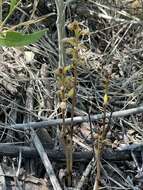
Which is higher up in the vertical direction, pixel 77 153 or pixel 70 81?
pixel 70 81

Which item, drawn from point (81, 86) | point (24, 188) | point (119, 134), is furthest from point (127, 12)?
point (24, 188)

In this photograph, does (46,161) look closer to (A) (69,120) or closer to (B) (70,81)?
(A) (69,120)

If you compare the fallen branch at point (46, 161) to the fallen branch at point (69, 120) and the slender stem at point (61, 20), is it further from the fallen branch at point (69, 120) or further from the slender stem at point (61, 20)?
the slender stem at point (61, 20)

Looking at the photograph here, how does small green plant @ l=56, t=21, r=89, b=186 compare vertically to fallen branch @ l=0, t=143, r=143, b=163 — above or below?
above

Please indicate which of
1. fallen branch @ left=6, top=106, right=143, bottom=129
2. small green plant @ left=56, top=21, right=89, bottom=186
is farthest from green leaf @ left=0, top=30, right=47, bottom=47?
fallen branch @ left=6, top=106, right=143, bottom=129

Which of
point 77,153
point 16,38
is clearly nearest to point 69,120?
point 77,153

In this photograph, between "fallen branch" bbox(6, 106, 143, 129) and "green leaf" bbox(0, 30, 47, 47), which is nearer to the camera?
"green leaf" bbox(0, 30, 47, 47)

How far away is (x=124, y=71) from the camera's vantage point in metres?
1.81

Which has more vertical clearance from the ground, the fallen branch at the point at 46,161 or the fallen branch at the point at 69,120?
the fallen branch at the point at 69,120

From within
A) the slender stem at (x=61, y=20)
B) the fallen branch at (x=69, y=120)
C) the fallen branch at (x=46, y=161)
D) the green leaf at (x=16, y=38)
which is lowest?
the fallen branch at (x=46, y=161)

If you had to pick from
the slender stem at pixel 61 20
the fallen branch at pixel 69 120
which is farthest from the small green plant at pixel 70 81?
the slender stem at pixel 61 20

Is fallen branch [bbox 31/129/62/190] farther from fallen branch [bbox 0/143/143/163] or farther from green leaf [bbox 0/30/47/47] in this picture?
green leaf [bbox 0/30/47/47]

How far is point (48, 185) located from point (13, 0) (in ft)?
1.95

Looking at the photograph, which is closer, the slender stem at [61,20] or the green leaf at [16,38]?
the green leaf at [16,38]
